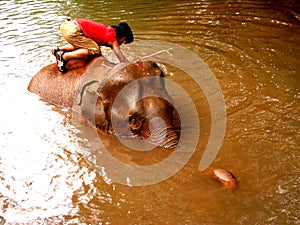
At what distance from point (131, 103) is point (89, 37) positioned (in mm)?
1514

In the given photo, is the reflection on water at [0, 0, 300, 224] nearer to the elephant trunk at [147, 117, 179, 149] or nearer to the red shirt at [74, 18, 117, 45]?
the elephant trunk at [147, 117, 179, 149]

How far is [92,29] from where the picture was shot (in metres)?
5.40

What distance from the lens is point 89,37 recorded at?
Answer: 5.47 m

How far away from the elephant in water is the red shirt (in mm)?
288

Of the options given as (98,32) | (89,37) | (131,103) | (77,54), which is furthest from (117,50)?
(131,103)

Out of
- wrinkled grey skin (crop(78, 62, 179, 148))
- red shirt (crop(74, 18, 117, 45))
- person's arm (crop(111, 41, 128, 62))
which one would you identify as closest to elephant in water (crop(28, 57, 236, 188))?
wrinkled grey skin (crop(78, 62, 179, 148))

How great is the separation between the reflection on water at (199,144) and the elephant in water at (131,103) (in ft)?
0.82

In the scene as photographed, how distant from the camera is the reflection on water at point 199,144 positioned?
367 centimetres

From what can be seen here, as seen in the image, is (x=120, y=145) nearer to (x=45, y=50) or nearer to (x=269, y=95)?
(x=269, y=95)

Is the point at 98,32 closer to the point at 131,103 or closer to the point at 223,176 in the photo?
the point at 131,103

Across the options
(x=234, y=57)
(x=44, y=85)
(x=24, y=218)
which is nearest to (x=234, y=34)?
(x=234, y=57)

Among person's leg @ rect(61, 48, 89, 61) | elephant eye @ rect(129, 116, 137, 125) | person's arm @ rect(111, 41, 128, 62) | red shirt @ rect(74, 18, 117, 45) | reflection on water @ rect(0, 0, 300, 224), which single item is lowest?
reflection on water @ rect(0, 0, 300, 224)

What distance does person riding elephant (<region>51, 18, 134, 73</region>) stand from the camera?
204 inches

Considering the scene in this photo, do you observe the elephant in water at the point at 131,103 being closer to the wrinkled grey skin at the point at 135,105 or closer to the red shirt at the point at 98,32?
the wrinkled grey skin at the point at 135,105
